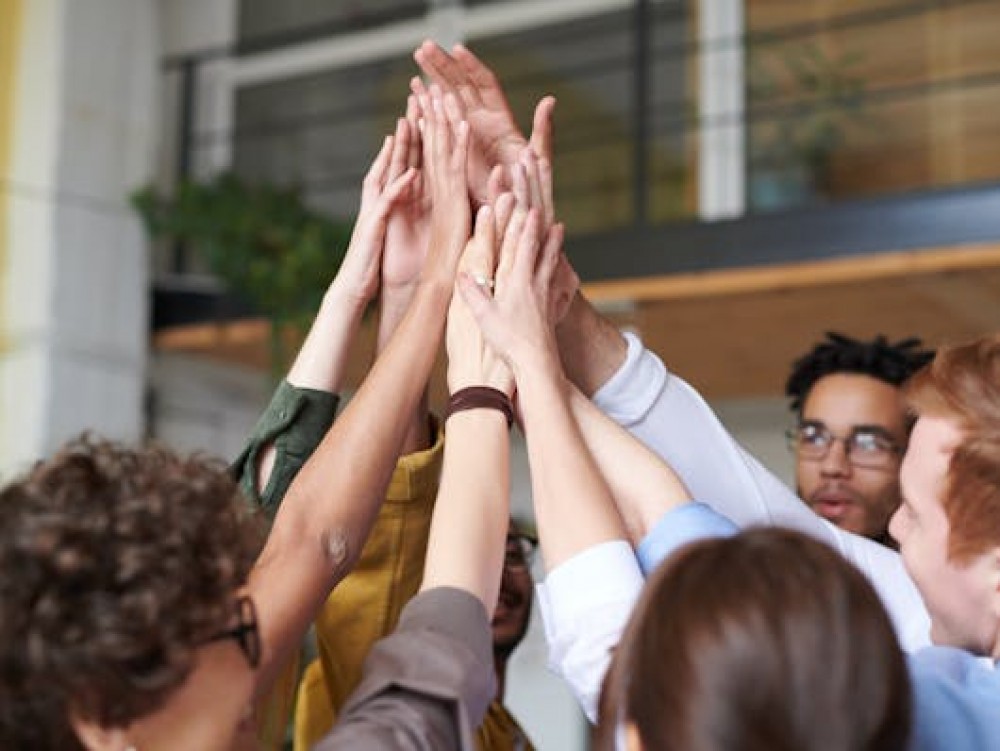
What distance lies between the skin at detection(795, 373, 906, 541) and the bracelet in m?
0.99

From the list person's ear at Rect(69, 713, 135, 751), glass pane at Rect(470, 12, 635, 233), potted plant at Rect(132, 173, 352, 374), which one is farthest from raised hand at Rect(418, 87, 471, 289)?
glass pane at Rect(470, 12, 635, 233)

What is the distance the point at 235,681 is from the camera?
1.12 metres

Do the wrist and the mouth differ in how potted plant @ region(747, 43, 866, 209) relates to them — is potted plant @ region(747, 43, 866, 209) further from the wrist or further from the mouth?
the wrist

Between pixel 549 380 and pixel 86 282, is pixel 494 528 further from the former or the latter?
pixel 86 282

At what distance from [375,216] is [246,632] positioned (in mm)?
652

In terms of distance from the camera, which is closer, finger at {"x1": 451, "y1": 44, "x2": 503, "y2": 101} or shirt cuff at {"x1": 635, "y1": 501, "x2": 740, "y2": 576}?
shirt cuff at {"x1": 635, "y1": 501, "x2": 740, "y2": 576}

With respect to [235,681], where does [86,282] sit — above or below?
above

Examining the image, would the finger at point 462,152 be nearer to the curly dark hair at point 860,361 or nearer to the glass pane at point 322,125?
the curly dark hair at point 860,361

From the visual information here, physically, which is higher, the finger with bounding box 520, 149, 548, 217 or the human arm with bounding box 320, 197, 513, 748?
the finger with bounding box 520, 149, 548, 217

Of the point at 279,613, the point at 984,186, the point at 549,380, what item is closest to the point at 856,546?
the point at 549,380

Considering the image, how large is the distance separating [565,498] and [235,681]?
0.31 meters

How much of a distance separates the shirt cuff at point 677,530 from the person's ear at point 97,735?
434mm

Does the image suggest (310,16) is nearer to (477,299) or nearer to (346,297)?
(346,297)

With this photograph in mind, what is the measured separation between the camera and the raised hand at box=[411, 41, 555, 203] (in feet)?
5.48
